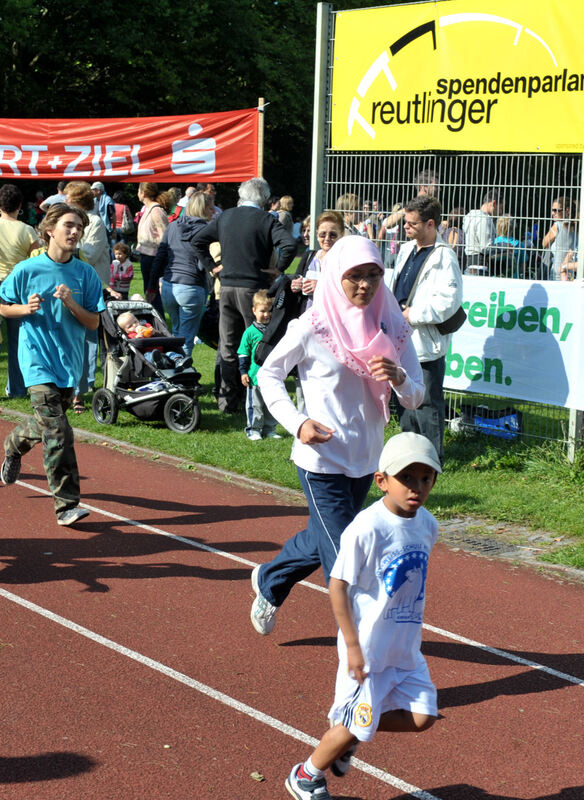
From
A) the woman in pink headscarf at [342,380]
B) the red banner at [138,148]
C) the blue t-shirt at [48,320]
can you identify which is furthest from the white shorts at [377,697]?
the red banner at [138,148]

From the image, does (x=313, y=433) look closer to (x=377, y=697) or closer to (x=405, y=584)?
(x=405, y=584)

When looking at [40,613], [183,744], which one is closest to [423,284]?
[40,613]

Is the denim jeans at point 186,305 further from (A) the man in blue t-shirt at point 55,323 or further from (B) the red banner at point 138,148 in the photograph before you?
(A) the man in blue t-shirt at point 55,323

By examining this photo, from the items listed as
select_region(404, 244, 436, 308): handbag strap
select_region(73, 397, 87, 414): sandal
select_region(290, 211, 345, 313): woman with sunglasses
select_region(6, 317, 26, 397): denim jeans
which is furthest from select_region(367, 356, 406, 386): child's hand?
select_region(6, 317, 26, 397): denim jeans

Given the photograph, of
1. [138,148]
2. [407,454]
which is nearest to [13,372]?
[138,148]

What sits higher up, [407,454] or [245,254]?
[245,254]

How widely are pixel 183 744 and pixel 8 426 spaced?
7.41 metres

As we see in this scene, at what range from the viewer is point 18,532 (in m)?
7.66

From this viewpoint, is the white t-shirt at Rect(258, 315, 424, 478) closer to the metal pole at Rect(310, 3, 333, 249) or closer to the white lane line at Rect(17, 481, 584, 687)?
the white lane line at Rect(17, 481, 584, 687)

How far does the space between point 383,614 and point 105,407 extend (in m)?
8.00

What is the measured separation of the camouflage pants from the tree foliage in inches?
1117

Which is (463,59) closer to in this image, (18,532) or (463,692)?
(18,532)

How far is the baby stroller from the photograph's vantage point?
36.6 feet

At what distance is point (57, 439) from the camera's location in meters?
7.51
